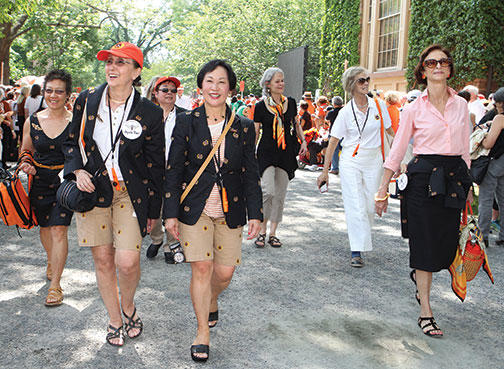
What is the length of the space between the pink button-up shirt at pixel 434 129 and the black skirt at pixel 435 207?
0.08m

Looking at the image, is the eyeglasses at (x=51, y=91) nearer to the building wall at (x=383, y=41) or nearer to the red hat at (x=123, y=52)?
the red hat at (x=123, y=52)

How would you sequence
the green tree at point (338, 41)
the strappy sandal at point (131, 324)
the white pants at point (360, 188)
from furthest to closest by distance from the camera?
the green tree at point (338, 41)
the white pants at point (360, 188)
the strappy sandal at point (131, 324)

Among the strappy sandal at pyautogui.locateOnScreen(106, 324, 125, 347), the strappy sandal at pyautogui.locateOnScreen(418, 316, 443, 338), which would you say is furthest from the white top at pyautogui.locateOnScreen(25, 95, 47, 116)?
the strappy sandal at pyautogui.locateOnScreen(418, 316, 443, 338)

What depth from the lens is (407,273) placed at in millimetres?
5645

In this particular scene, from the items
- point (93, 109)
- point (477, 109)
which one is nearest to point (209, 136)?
point (93, 109)

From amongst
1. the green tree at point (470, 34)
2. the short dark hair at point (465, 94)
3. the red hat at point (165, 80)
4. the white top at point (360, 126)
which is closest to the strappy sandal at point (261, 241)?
the white top at point (360, 126)

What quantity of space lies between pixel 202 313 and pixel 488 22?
49.2ft

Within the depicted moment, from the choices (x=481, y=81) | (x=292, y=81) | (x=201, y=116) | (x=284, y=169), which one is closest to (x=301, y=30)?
(x=292, y=81)

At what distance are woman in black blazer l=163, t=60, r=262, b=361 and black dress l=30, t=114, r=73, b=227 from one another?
1.55 meters

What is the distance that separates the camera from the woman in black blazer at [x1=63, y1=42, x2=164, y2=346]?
3533mm

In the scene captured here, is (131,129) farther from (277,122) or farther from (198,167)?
(277,122)

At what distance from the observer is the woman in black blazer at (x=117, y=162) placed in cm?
353

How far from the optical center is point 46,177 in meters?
4.79

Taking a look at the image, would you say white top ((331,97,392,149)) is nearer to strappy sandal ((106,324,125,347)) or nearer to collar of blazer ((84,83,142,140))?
collar of blazer ((84,83,142,140))
